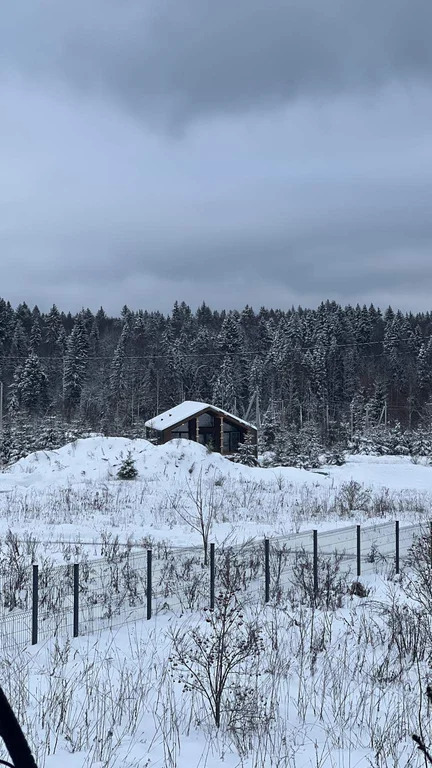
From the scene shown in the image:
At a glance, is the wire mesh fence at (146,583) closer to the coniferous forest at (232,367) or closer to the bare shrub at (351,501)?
the bare shrub at (351,501)

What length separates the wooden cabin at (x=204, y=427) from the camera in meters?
49.8

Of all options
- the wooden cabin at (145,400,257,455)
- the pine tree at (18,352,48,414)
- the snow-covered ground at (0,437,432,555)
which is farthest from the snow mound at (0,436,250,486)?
the pine tree at (18,352,48,414)

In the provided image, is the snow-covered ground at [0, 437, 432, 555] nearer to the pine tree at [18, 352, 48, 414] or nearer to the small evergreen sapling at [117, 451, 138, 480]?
the small evergreen sapling at [117, 451, 138, 480]

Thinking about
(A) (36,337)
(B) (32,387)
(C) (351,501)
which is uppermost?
(A) (36,337)

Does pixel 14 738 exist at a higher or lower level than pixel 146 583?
higher

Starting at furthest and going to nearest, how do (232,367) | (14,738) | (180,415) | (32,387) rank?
(232,367) → (32,387) → (180,415) → (14,738)

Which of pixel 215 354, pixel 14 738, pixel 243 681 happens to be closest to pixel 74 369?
pixel 215 354

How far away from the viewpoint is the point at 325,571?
13867mm

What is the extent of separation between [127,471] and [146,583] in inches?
892

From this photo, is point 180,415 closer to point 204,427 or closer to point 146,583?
point 204,427

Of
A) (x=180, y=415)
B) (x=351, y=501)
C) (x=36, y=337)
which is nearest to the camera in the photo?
(x=351, y=501)

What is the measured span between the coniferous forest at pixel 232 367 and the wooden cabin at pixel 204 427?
58.7ft

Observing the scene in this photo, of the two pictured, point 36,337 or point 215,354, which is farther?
point 36,337

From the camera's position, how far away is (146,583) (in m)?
12.1
